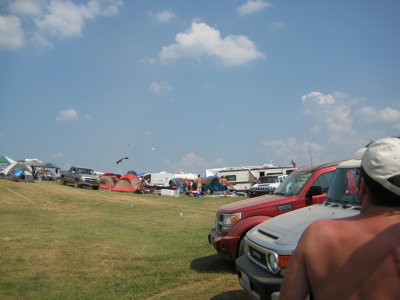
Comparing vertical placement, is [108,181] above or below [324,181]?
above

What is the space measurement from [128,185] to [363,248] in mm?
29954

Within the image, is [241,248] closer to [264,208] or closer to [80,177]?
[264,208]

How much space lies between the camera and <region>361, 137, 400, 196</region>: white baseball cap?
61.7 inches

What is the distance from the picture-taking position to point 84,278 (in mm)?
6309

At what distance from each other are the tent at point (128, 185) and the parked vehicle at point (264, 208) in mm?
24278

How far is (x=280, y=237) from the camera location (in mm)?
3816

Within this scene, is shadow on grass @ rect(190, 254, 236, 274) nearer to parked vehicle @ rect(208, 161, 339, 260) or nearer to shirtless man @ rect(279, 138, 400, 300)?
parked vehicle @ rect(208, 161, 339, 260)

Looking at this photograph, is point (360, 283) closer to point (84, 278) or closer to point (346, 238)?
point (346, 238)

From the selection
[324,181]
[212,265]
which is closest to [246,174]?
[212,265]

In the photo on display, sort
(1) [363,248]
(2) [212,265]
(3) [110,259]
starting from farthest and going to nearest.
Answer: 1. (3) [110,259]
2. (2) [212,265]
3. (1) [363,248]

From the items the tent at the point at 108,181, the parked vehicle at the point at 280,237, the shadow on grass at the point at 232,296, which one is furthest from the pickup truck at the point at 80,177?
the parked vehicle at the point at 280,237

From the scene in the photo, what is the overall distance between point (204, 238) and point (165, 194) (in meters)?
19.7

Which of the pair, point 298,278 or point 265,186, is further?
point 265,186

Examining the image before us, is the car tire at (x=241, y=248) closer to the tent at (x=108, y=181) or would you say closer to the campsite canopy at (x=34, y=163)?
the tent at (x=108, y=181)
